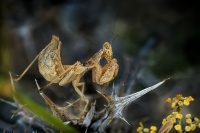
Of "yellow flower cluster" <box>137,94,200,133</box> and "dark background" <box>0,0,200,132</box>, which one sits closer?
"yellow flower cluster" <box>137,94,200,133</box>

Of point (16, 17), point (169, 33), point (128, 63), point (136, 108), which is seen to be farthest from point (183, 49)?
point (16, 17)

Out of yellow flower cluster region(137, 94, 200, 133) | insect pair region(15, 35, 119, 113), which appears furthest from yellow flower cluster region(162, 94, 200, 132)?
insect pair region(15, 35, 119, 113)

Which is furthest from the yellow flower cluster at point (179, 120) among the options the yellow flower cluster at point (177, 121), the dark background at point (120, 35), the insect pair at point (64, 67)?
the dark background at point (120, 35)

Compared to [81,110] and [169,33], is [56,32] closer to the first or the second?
[169,33]

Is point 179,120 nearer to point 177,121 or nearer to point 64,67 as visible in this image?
point 177,121

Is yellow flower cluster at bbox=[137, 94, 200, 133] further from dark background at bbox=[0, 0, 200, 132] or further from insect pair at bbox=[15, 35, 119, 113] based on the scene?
dark background at bbox=[0, 0, 200, 132]

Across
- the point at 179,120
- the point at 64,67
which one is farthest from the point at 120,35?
the point at 179,120

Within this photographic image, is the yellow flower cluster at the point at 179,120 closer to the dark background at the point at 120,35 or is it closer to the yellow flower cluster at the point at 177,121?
the yellow flower cluster at the point at 177,121

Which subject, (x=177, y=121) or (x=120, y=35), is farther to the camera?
(x=120, y=35)
